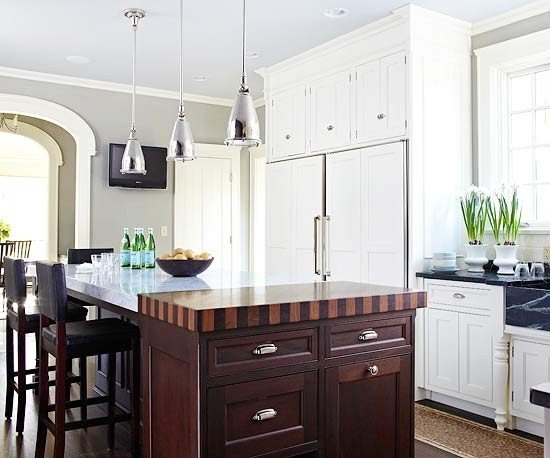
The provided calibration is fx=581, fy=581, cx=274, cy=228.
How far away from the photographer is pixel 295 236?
5.32m

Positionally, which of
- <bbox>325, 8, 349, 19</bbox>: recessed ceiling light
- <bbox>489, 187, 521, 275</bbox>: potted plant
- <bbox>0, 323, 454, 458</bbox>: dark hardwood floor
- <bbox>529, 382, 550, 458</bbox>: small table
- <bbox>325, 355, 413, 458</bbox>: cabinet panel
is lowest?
<bbox>0, 323, 454, 458</bbox>: dark hardwood floor

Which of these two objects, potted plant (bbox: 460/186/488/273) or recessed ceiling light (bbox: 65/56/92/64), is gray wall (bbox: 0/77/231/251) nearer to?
recessed ceiling light (bbox: 65/56/92/64)

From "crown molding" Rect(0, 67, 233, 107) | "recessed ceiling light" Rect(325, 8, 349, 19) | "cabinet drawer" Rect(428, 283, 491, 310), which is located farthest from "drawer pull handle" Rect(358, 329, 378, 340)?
"crown molding" Rect(0, 67, 233, 107)

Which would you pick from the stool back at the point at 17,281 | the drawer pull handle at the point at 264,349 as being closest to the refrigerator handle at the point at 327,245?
the stool back at the point at 17,281

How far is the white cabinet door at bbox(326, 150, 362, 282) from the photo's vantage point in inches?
181

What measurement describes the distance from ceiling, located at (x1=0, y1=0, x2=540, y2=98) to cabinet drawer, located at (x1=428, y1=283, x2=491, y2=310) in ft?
6.38

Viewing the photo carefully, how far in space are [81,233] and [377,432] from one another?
15.3ft

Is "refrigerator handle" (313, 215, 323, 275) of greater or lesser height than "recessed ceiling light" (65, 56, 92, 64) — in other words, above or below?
below

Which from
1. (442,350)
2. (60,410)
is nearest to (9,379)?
(60,410)

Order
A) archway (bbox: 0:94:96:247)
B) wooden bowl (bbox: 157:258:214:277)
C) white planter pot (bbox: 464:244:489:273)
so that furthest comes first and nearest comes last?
1. archway (bbox: 0:94:96:247)
2. white planter pot (bbox: 464:244:489:273)
3. wooden bowl (bbox: 157:258:214:277)

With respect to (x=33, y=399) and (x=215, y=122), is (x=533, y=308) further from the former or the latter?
(x=215, y=122)

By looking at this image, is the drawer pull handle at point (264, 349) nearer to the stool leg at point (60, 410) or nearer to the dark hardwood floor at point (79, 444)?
the stool leg at point (60, 410)

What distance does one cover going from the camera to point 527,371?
3342 millimetres

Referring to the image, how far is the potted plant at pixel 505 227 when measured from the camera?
392 centimetres
